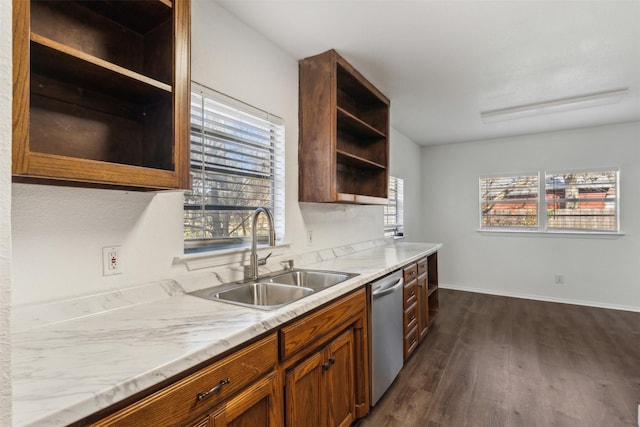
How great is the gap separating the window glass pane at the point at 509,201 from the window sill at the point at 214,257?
4203mm

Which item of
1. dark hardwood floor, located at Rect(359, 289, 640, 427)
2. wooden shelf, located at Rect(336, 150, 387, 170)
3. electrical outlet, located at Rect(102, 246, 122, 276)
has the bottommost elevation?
dark hardwood floor, located at Rect(359, 289, 640, 427)

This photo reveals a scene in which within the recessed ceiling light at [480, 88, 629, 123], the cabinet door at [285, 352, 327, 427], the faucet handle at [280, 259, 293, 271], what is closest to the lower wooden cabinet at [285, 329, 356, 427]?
the cabinet door at [285, 352, 327, 427]

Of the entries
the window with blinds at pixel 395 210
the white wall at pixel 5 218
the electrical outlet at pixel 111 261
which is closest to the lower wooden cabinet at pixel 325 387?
the electrical outlet at pixel 111 261

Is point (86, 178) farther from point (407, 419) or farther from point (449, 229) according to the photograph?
point (449, 229)

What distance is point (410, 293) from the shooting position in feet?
8.87

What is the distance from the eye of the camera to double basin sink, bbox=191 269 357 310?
1616mm

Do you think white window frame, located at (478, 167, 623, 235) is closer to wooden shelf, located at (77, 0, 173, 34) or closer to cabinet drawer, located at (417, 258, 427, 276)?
cabinet drawer, located at (417, 258, 427, 276)

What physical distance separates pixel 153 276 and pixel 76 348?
0.54m

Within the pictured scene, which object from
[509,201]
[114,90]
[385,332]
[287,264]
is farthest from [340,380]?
[509,201]

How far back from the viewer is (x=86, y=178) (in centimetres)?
98

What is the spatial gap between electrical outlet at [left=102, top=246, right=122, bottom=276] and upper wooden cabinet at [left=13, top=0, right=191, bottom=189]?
1.12 ft

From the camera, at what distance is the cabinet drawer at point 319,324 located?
1.29 metres

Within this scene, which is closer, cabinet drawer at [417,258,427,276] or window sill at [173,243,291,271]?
window sill at [173,243,291,271]

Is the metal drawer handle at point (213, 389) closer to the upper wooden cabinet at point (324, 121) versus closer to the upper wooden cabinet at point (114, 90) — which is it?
the upper wooden cabinet at point (114, 90)
